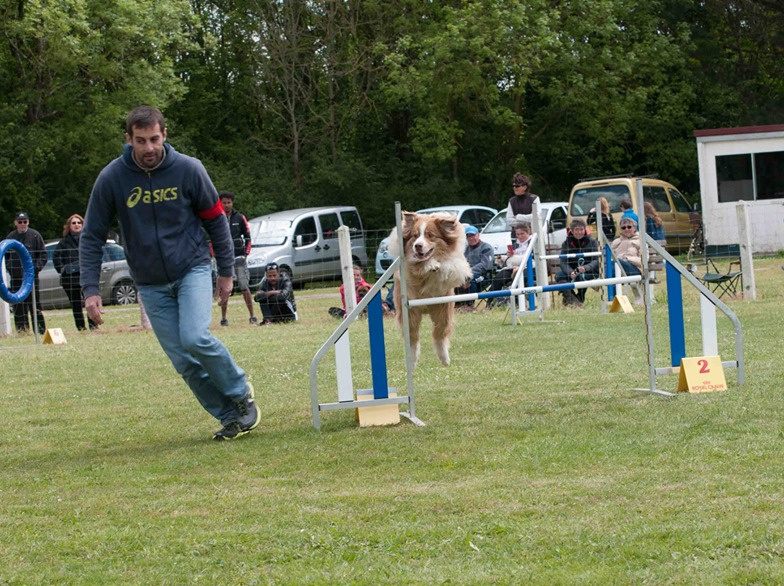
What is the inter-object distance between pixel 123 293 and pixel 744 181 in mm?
13681

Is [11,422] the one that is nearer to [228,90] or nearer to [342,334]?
[342,334]

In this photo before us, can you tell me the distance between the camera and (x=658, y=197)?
2583 cm

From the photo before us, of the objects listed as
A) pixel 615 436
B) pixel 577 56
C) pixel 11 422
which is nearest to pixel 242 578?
pixel 615 436

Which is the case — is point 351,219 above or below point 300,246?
above

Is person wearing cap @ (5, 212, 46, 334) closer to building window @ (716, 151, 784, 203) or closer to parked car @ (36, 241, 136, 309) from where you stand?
parked car @ (36, 241, 136, 309)

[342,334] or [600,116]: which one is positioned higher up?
[600,116]

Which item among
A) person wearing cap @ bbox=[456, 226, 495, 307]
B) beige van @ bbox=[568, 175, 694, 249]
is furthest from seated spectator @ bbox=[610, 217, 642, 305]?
beige van @ bbox=[568, 175, 694, 249]

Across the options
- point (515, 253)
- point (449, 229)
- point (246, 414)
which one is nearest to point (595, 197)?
point (515, 253)

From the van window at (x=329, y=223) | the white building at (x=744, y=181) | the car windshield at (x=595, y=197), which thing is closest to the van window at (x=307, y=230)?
the van window at (x=329, y=223)

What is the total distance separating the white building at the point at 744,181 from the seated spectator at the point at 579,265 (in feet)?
30.7

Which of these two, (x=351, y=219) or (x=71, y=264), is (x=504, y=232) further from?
(x=71, y=264)

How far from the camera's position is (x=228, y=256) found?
661 centimetres

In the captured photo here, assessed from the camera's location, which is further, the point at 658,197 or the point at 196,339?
the point at 658,197

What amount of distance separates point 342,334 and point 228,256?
84 cm
